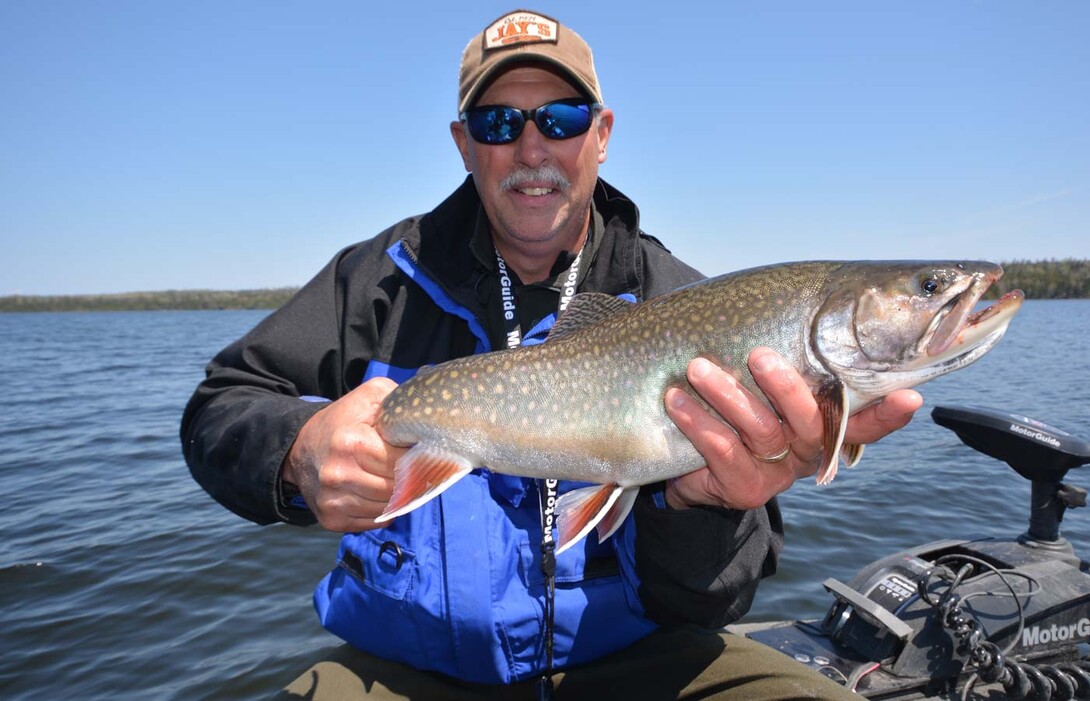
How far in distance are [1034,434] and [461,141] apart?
379 cm

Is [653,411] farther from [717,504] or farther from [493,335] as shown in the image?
[493,335]

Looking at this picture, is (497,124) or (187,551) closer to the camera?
(497,124)

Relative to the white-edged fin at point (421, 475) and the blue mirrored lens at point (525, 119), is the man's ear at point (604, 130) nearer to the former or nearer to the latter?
the blue mirrored lens at point (525, 119)

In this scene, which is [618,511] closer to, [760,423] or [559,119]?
[760,423]

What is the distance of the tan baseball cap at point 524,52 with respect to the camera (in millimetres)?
3508

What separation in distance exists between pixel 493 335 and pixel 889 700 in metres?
2.72

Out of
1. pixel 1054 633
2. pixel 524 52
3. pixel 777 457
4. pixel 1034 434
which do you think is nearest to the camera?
pixel 777 457

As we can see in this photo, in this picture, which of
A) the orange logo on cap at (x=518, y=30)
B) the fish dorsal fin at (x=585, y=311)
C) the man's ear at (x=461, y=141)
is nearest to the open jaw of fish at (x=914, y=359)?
the fish dorsal fin at (x=585, y=311)

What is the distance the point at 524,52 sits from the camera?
3510 millimetres

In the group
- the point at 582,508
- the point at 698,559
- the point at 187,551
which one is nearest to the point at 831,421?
the point at 698,559

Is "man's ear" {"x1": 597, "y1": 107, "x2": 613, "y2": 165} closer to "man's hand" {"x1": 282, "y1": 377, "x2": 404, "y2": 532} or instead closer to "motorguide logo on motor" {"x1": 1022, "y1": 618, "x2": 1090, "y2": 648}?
"man's hand" {"x1": 282, "y1": 377, "x2": 404, "y2": 532}

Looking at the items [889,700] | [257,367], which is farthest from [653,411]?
[889,700]

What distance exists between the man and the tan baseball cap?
0.01 m

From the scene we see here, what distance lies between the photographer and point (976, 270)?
8.09ft
